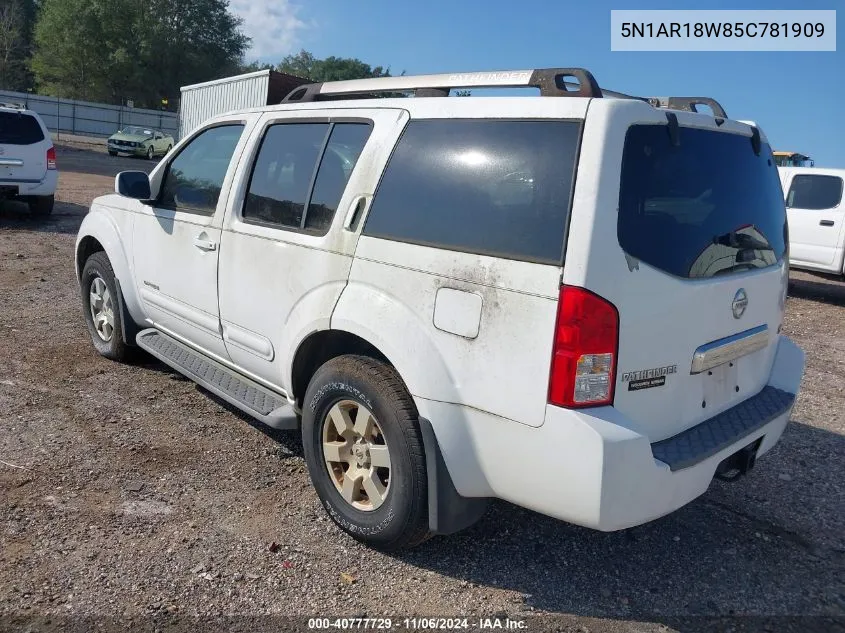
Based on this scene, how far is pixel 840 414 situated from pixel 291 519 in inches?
166

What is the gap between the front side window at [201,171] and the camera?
4.18m

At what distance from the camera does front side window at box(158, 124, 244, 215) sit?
4.18 m

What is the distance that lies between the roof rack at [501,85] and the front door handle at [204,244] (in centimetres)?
96

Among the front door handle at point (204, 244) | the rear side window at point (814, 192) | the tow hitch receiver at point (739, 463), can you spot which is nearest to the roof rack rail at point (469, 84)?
the front door handle at point (204, 244)

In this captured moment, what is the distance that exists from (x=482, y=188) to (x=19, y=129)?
11321 mm

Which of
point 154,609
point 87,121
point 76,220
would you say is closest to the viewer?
point 154,609

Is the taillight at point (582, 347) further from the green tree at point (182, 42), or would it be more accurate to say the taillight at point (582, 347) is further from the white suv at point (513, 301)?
the green tree at point (182, 42)

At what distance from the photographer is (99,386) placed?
4895 mm

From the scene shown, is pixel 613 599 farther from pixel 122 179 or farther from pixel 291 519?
pixel 122 179

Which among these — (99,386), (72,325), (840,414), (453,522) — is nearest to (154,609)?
(453,522)

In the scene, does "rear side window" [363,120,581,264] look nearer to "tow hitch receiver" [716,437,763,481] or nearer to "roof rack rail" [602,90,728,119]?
"roof rack rail" [602,90,728,119]

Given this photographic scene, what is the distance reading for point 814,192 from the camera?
1133 centimetres

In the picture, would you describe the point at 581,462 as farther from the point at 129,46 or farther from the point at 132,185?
the point at 129,46

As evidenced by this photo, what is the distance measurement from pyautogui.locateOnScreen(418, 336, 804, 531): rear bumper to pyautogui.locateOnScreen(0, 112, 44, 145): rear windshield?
36.9ft
